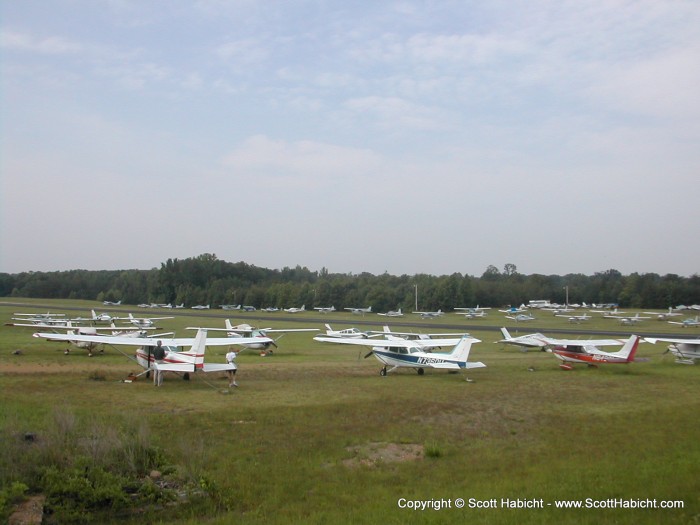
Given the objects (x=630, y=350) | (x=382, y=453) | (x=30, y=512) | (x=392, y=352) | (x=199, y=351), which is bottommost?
(x=382, y=453)

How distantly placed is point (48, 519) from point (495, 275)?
152 metres

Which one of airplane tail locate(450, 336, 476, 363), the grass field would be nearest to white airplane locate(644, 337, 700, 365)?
the grass field

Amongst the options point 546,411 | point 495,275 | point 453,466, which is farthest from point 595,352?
point 495,275

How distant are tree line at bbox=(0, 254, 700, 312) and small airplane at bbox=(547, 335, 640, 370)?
75605 mm

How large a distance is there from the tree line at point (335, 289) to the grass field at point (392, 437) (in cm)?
8305

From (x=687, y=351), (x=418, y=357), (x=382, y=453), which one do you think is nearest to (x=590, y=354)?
(x=687, y=351)

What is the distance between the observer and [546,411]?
1497 centimetres

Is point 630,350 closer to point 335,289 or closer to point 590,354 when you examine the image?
point 590,354

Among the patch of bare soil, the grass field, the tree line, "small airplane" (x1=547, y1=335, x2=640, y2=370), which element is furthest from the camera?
the tree line

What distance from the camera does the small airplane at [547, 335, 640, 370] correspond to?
23266 mm

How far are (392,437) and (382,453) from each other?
110 cm

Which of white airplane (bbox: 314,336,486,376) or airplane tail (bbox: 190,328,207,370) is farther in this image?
white airplane (bbox: 314,336,486,376)

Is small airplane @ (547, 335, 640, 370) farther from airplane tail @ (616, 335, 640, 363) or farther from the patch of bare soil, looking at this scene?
the patch of bare soil

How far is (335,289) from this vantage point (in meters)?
113
